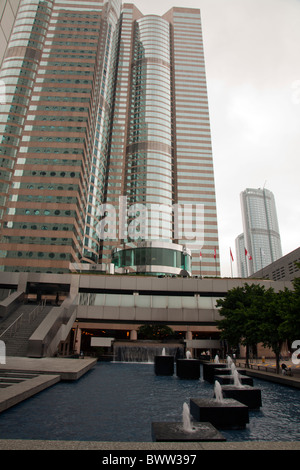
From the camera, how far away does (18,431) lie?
24.0 feet

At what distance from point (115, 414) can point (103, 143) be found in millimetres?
108500

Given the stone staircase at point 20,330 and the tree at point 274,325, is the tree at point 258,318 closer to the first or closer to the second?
the tree at point 274,325

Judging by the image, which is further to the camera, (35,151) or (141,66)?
Answer: (141,66)

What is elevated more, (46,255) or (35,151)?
(35,151)

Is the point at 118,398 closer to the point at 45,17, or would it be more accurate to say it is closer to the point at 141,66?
the point at 45,17

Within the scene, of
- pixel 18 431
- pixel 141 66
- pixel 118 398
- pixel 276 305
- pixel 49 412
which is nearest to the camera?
pixel 18 431

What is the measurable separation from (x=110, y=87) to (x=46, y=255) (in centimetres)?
9889

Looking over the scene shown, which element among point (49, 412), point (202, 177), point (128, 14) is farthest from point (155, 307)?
point (128, 14)

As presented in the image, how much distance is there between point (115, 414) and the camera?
367 inches

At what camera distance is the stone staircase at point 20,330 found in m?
25.2
